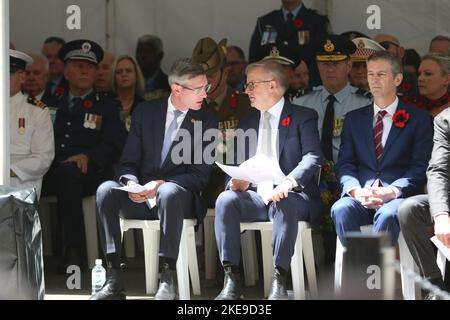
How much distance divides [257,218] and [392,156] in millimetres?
868

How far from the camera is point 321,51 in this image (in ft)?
22.5

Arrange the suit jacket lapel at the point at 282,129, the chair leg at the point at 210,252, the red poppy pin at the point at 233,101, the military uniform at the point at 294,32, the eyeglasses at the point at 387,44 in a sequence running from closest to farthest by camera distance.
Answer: the suit jacket lapel at the point at 282,129 < the chair leg at the point at 210,252 < the red poppy pin at the point at 233,101 < the eyeglasses at the point at 387,44 < the military uniform at the point at 294,32

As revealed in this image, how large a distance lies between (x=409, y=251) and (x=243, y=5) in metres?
2.65

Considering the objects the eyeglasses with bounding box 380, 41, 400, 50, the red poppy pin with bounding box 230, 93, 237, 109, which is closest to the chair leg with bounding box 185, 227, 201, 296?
the red poppy pin with bounding box 230, 93, 237, 109

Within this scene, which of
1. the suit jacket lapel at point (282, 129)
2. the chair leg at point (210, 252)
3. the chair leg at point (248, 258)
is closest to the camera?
the suit jacket lapel at point (282, 129)

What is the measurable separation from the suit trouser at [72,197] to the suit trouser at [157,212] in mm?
861

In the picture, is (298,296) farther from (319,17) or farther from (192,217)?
(319,17)

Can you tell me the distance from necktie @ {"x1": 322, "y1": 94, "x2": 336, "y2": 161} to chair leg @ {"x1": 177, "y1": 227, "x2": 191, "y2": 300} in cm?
123

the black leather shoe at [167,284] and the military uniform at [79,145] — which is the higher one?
the military uniform at [79,145]

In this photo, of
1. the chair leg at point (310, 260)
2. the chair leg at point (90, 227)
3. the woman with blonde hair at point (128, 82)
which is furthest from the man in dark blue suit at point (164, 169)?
the woman with blonde hair at point (128, 82)

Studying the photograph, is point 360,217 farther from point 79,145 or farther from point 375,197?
point 79,145

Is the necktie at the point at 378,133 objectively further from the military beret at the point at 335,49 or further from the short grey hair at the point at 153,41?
the short grey hair at the point at 153,41

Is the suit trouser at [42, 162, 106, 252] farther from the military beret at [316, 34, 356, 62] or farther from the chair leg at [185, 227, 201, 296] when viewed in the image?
the military beret at [316, 34, 356, 62]

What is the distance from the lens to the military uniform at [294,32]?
23.6 feet
